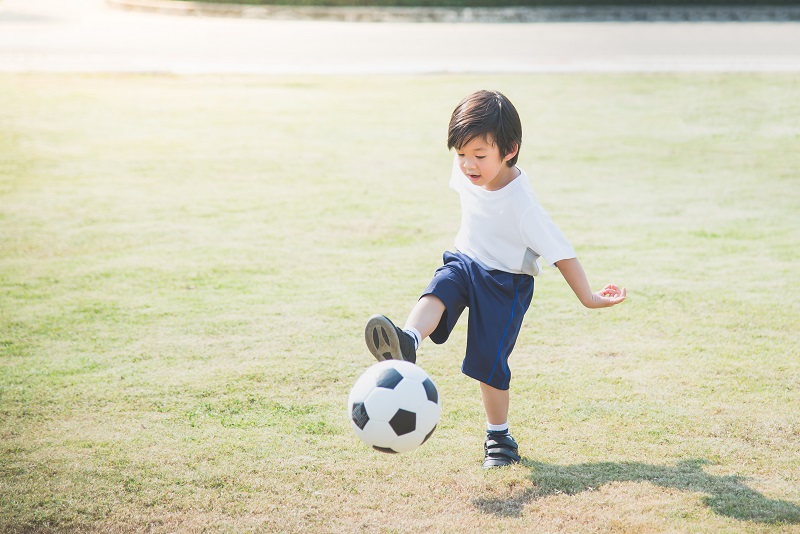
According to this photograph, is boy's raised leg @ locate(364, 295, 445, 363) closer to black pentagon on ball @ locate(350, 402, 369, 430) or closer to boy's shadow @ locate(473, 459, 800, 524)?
black pentagon on ball @ locate(350, 402, 369, 430)

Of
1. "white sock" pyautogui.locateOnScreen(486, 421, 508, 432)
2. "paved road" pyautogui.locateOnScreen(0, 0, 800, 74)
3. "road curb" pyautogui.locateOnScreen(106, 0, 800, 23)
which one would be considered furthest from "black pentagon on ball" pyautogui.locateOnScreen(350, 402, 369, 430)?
"road curb" pyautogui.locateOnScreen(106, 0, 800, 23)

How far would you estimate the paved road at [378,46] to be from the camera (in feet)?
47.4

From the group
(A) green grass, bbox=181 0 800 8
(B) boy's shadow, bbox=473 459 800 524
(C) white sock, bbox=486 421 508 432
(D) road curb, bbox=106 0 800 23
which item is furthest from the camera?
(A) green grass, bbox=181 0 800 8

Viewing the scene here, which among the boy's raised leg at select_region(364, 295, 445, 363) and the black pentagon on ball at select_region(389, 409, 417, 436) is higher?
the boy's raised leg at select_region(364, 295, 445, 363)

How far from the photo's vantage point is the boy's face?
3.32 m

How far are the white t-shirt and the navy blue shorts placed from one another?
58mm

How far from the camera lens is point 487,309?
11.4 feet

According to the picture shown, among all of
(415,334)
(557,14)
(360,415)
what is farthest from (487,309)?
(557,14)

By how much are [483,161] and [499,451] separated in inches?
46.6

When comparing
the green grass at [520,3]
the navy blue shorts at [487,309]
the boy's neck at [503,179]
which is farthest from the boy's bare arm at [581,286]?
the green grass at [520,3]

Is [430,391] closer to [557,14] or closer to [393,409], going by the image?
[393,409]

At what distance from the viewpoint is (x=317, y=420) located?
12.7 ft

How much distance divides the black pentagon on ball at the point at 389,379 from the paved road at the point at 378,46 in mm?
11344

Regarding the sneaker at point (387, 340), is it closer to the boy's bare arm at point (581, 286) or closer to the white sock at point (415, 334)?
the white sock at point (415, 334)
